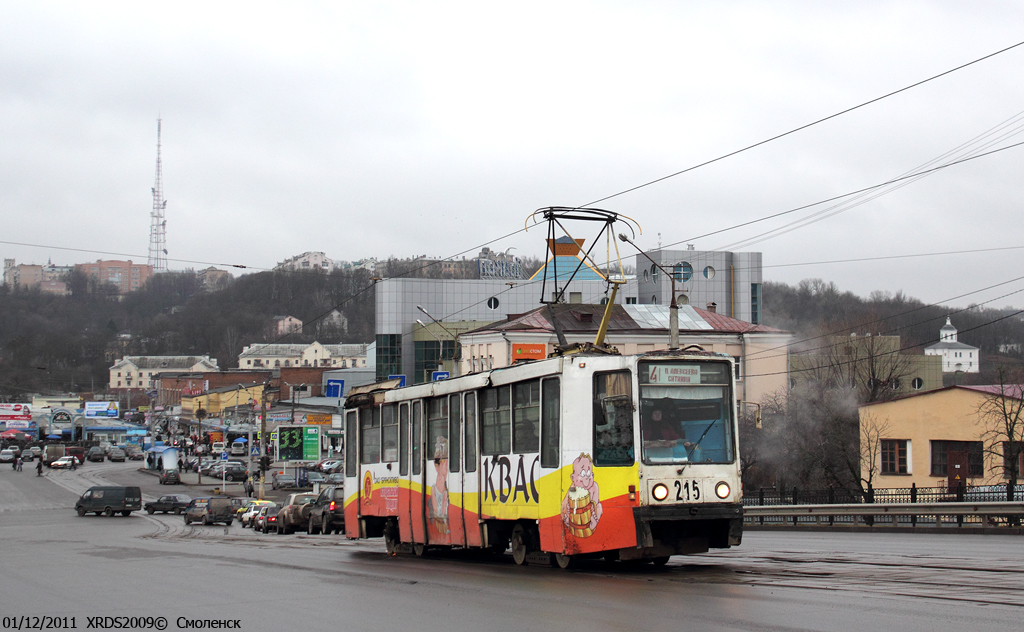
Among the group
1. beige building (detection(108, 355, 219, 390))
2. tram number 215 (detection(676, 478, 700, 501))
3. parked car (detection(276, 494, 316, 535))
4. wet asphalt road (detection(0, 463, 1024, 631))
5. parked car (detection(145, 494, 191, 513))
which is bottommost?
parked car (detection(145, 494, 191, 513))

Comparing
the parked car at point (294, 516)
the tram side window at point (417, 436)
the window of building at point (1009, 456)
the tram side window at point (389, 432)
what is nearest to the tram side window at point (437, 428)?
the tram side window at point (417, 436)

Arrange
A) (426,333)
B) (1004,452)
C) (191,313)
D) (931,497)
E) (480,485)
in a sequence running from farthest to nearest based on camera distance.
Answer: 1. (191,313)
2. (426,333)
3. (1004,452)
4. (931,497)
5. (480,485)

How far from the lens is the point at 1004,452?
109 ft

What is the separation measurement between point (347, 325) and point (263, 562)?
146862mm

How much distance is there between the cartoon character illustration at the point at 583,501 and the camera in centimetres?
1279

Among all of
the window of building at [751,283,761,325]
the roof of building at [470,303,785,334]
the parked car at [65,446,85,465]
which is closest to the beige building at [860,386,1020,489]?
the roof of building at [470,303,785,334]

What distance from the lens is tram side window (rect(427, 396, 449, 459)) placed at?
55.3 feet

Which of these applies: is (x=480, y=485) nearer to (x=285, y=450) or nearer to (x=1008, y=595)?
(x=1008, y=595)

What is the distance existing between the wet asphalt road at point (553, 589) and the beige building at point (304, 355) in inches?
5868

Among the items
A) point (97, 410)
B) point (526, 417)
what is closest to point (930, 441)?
point (526, 417)

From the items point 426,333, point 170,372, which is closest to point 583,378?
point 426,333

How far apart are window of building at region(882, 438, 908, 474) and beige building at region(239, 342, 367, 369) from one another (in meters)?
133

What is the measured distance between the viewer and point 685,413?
12945 mm

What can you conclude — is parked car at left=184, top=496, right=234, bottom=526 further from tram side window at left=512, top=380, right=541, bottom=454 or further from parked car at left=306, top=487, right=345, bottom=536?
tram side window at left=512, top=380, right=541, bottom=454
